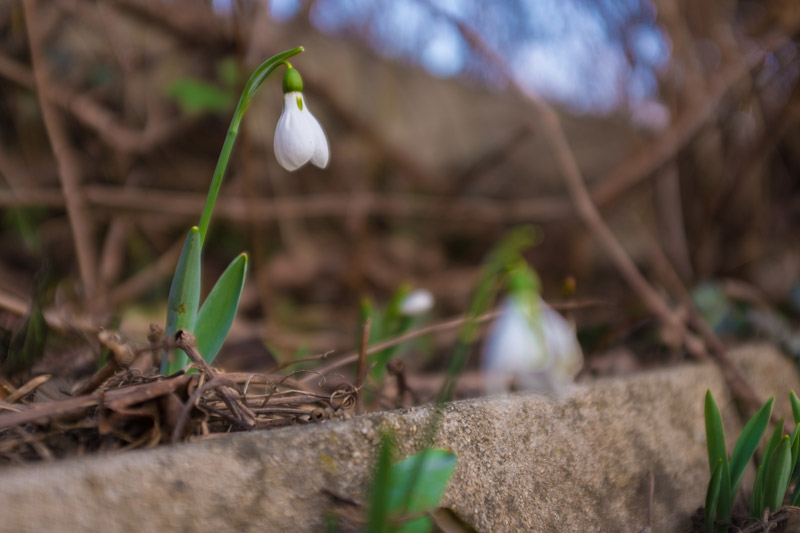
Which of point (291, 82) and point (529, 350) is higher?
point (291, 82)

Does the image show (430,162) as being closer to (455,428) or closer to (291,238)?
(291,238)

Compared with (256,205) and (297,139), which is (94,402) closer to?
(297,139)

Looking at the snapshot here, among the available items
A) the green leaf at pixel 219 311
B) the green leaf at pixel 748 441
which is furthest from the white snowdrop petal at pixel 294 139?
the green leaf at pixel 748 441

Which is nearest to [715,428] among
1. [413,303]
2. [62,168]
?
[413,303]

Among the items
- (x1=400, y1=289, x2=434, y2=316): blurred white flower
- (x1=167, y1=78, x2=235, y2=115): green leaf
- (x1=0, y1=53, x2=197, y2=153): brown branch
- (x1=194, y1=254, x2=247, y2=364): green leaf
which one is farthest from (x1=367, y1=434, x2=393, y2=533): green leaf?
(x1=0, y1=53, x2=197, y2=153): brown branch

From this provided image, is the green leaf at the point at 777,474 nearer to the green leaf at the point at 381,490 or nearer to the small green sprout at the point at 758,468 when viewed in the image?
the small green sprout at the point at 758,468

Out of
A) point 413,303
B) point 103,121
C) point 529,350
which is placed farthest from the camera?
point 103,121

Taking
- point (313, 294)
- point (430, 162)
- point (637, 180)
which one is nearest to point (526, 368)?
point (637, 180)
